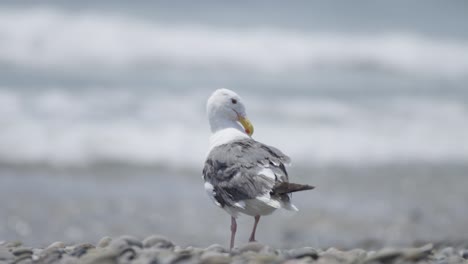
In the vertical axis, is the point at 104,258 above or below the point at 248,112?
below

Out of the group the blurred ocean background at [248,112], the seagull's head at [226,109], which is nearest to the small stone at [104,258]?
the seagull's head at [226,109]

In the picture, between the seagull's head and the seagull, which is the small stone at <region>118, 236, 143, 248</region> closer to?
the seagull

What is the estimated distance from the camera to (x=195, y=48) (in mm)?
24609

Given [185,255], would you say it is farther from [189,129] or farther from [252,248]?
[189,129]

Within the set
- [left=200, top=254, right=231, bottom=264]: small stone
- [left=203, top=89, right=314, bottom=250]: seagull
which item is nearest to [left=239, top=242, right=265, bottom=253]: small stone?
[left=203, top=89, right=314, bottom=250]: seagull

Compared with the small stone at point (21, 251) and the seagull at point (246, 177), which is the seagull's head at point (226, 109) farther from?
the small stone at point (21, 251)

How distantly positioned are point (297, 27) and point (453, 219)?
56.3 feet

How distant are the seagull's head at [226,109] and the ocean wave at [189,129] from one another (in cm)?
692

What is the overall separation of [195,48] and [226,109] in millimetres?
18181

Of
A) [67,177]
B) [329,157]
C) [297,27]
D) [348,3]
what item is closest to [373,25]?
[348,3]

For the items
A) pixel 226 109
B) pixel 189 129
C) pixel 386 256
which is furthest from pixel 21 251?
pixel 189 129

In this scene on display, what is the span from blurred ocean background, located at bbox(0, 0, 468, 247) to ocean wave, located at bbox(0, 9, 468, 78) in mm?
63

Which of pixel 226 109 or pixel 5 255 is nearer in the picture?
pixel 5 255

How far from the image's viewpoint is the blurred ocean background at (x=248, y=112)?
10156mm
